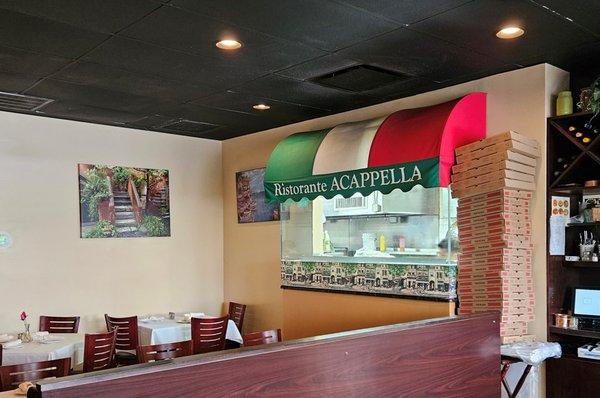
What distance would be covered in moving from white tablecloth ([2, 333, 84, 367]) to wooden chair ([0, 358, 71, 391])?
3.52 feet

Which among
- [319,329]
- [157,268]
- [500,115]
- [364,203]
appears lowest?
[319,329]

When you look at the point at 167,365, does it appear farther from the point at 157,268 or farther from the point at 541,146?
→ the point at 157,268

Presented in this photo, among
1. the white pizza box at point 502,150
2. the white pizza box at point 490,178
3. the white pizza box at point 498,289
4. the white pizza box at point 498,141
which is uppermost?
the white pizza box at point 498,141

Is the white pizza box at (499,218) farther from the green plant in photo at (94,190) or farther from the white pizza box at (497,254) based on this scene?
the green plant in photo at (94,190)

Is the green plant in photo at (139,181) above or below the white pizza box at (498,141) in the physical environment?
below

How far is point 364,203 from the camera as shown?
247 inches

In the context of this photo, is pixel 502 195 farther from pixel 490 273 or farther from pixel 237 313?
pixel 237 313

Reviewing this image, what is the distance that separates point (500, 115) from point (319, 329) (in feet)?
9.70

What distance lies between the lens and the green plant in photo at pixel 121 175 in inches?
278

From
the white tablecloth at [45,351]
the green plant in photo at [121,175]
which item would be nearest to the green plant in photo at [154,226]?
the green plant in photo at [121,175]

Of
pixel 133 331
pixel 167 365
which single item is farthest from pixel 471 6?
pixel 133 331

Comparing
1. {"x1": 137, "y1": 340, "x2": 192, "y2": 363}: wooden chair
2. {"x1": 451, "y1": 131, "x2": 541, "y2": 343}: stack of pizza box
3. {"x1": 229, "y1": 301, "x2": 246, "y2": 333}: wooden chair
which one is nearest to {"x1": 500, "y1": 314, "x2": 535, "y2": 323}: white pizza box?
{"x1": 451, "y1": 131, "x2": 541, "y2": 343}: stack of pizza box

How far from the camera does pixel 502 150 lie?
4562mm

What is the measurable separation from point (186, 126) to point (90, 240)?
5.87 feet
